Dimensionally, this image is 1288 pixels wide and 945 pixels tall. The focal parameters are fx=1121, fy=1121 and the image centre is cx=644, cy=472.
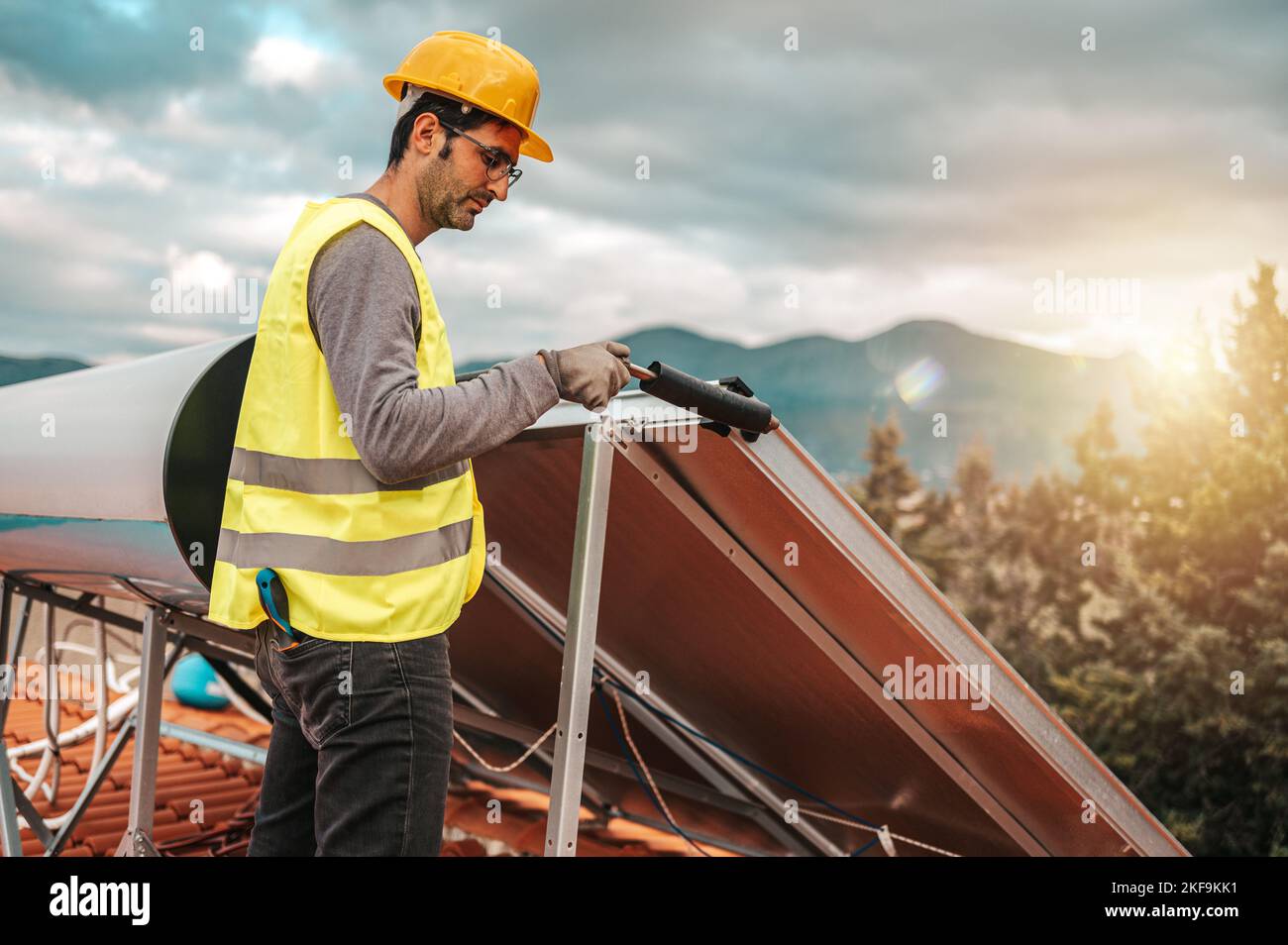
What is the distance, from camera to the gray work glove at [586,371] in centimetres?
195

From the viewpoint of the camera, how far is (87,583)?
3182 mm

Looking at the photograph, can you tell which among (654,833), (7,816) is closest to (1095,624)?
(654,833)

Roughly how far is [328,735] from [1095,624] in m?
19.4

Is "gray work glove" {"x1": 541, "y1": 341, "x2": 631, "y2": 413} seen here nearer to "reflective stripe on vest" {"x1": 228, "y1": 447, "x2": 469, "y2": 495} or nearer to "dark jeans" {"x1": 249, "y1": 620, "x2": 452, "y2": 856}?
"reflective stripe on vest" {"x1": 228, "y1": 447, "x2": 469, "y2": 495}

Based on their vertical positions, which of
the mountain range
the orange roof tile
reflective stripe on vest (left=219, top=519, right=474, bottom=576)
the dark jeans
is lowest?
the orange roof tile

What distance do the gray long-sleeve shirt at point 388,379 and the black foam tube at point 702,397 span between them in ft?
1.33

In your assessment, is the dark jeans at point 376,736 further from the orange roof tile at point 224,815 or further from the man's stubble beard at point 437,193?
the orange roof tile at point 224,815

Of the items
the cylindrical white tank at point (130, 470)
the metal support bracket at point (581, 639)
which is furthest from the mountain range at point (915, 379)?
the metal support bracket at point (581, 639)

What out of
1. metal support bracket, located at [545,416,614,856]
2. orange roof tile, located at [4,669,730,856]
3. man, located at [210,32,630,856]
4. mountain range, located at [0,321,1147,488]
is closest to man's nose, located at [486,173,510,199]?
man, located at [210,32,630,856]

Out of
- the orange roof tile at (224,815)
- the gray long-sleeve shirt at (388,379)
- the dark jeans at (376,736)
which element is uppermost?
the gray long-sleeve shirt at (388,379)

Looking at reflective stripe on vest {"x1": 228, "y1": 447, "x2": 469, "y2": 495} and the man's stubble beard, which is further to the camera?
the man's stubble beard

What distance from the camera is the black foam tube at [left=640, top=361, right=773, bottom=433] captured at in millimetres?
2191

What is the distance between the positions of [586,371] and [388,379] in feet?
1.27
